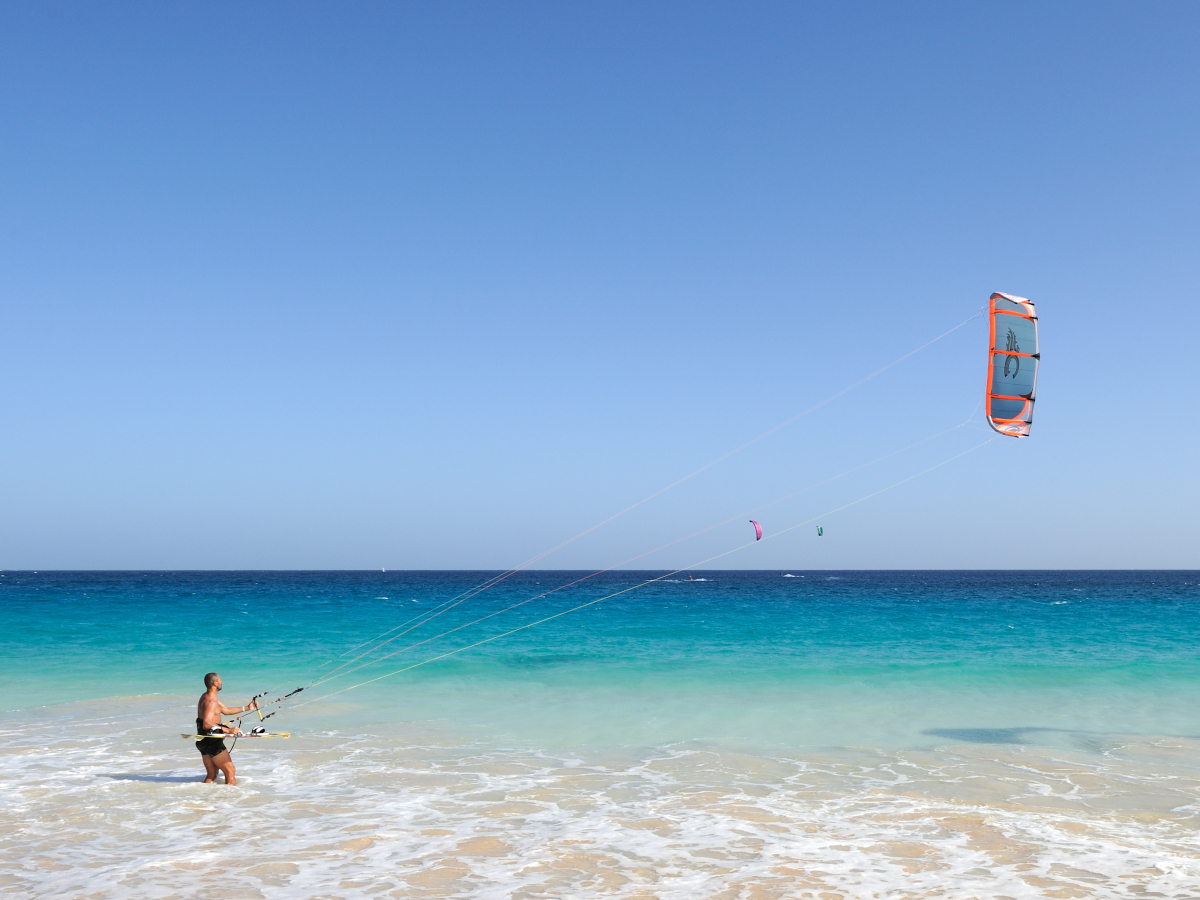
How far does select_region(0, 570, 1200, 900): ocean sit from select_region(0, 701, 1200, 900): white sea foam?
36mm

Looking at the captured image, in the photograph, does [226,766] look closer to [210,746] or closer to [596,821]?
[210,746]

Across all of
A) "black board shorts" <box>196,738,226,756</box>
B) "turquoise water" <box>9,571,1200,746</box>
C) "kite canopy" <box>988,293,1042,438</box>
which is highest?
"kite canopy" <box>988,293,1042,438</box>

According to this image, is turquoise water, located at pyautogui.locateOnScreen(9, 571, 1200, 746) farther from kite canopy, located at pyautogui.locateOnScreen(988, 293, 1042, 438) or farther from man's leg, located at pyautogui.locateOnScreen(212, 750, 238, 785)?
kite canopy, located at pyautogui.locateOnScreen(988, 293, 1042, 438)

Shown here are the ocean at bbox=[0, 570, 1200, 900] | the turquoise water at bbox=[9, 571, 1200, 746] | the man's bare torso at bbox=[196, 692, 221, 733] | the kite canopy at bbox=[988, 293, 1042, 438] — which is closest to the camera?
the ocean at bbox=[0, 570, 1200, 900]

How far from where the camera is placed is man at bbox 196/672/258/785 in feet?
28.3

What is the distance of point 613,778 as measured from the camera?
31.4ft

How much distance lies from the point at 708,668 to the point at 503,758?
9.99 meters

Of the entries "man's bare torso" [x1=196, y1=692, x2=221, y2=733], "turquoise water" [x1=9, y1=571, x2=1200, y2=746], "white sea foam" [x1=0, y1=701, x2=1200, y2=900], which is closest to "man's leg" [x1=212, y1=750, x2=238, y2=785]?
"white sea foam" [x1=0, y1=701, x2=1200, y2=900]

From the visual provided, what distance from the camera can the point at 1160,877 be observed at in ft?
20.9

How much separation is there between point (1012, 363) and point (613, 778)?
8176 mm

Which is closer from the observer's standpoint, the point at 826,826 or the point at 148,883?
the point at 148,883

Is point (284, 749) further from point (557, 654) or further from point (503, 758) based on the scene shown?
point (557, 654)

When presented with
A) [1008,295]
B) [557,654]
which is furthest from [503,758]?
[557,654]

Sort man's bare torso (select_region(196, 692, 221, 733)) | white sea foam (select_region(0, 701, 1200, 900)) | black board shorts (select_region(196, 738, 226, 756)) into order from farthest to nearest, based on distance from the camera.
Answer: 1. black board shorts (select_region(196, 738, 226, 756))
2. man's bare torso (select_region(196, 692, 221, 733))
3. white sea foam (select_region(0, 701, 1200, 900))
